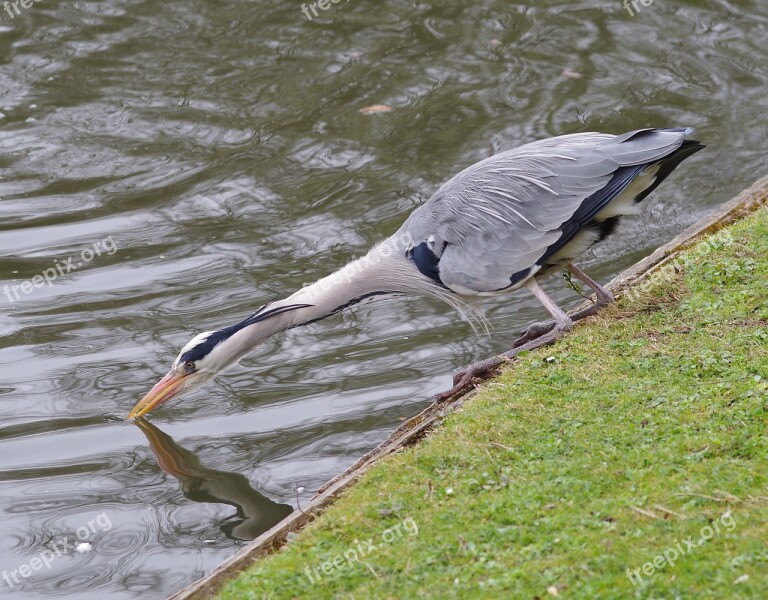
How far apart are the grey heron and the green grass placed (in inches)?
27.9

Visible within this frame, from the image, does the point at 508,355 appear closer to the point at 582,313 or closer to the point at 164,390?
the point at 582,313

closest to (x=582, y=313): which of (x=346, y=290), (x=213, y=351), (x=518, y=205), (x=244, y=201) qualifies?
(x=518, y=205)

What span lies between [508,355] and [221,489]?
198 centimetres

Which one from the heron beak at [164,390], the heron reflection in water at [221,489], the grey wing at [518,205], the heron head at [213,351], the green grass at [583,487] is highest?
the grey wing at [518,205]

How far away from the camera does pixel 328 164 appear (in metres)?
11.1

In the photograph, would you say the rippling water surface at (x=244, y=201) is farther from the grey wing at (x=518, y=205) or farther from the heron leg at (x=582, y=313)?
the grey wing at (x=518, y=205)

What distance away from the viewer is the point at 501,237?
6496 millimetres

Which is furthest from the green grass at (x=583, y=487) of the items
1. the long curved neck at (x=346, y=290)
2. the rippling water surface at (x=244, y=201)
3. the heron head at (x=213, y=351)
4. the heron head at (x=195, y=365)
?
the heron head at (x=195, y=365)

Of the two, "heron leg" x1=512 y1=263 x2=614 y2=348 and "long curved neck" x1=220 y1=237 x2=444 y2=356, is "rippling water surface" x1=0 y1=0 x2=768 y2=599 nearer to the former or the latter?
"long curved neck" x1=220 y1=237 x2=444 y2=356

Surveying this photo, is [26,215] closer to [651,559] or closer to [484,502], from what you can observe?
[484,502]

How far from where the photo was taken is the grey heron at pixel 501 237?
640cm

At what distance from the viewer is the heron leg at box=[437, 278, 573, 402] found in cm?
615

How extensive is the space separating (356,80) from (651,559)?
31.8 feet

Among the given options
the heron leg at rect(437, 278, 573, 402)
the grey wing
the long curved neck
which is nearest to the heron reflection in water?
the long curved neck
